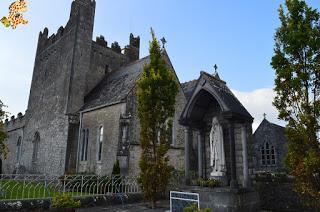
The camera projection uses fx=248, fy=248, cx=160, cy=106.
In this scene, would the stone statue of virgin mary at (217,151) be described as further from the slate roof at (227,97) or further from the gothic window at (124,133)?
the gothic window at (124,133)

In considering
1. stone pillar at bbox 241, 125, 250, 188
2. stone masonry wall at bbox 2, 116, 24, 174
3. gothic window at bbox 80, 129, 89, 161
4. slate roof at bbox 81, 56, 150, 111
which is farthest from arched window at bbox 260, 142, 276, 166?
stone masonry wall at bbox 2, 116, 24, 174

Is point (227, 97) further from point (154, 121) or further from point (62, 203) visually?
point (62, 203)

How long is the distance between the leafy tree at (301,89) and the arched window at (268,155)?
2090cm

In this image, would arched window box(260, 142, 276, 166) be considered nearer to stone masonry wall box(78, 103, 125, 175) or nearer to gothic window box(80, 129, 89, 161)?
stone masonry wall box(78, 103, 125, 175)

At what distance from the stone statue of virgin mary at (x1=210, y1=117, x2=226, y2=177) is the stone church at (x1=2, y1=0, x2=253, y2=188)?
373 mm

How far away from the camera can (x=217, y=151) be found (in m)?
9.67

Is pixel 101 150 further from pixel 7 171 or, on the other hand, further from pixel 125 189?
pixel 7 171

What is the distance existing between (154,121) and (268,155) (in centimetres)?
Answer: 1993

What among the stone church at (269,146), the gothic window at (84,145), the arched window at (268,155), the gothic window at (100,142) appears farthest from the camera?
the arched window at (268,155)

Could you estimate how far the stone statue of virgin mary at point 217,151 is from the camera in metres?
9.45

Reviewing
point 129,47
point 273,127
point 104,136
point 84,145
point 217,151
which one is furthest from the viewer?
point 129,47

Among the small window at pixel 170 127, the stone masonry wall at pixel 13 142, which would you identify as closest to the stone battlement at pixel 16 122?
the stone masonry wall at pixel 13 142

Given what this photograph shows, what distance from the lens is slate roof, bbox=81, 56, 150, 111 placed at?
19016mm

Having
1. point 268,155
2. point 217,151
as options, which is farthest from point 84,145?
point 268,155
